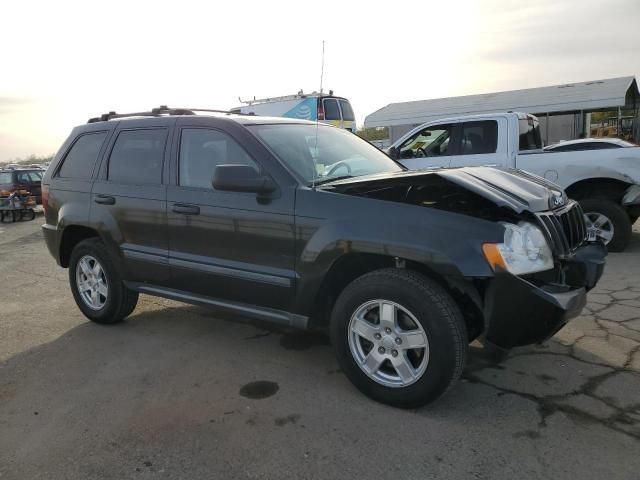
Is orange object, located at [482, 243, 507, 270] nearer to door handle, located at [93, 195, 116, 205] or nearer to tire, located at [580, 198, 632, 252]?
door handle, located at [93, 195, 116, 205]

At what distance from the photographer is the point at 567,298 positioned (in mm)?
2980

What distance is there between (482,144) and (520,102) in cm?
1201

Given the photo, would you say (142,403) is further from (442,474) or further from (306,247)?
(442,474)

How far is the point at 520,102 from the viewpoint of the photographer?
18.6 metres

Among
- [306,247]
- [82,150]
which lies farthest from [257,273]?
[82,150]

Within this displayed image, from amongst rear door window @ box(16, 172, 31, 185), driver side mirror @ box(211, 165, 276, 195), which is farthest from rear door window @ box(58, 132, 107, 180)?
rear door window @ box(16, 172, 31, 185)

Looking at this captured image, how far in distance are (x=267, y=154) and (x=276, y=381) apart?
5.30ft

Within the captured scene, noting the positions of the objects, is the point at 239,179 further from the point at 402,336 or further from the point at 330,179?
the point at 402,336

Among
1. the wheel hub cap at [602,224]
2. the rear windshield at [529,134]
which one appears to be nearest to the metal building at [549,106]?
the rear windshield at [529,134]

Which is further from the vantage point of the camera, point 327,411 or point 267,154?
point 267,154

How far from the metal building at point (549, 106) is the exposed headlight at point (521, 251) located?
52.4 feet

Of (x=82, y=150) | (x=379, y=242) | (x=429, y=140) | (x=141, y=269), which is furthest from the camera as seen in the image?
(x=429, y=140)

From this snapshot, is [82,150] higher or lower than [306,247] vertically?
higher

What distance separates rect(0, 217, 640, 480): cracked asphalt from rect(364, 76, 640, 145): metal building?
47.3 feet
